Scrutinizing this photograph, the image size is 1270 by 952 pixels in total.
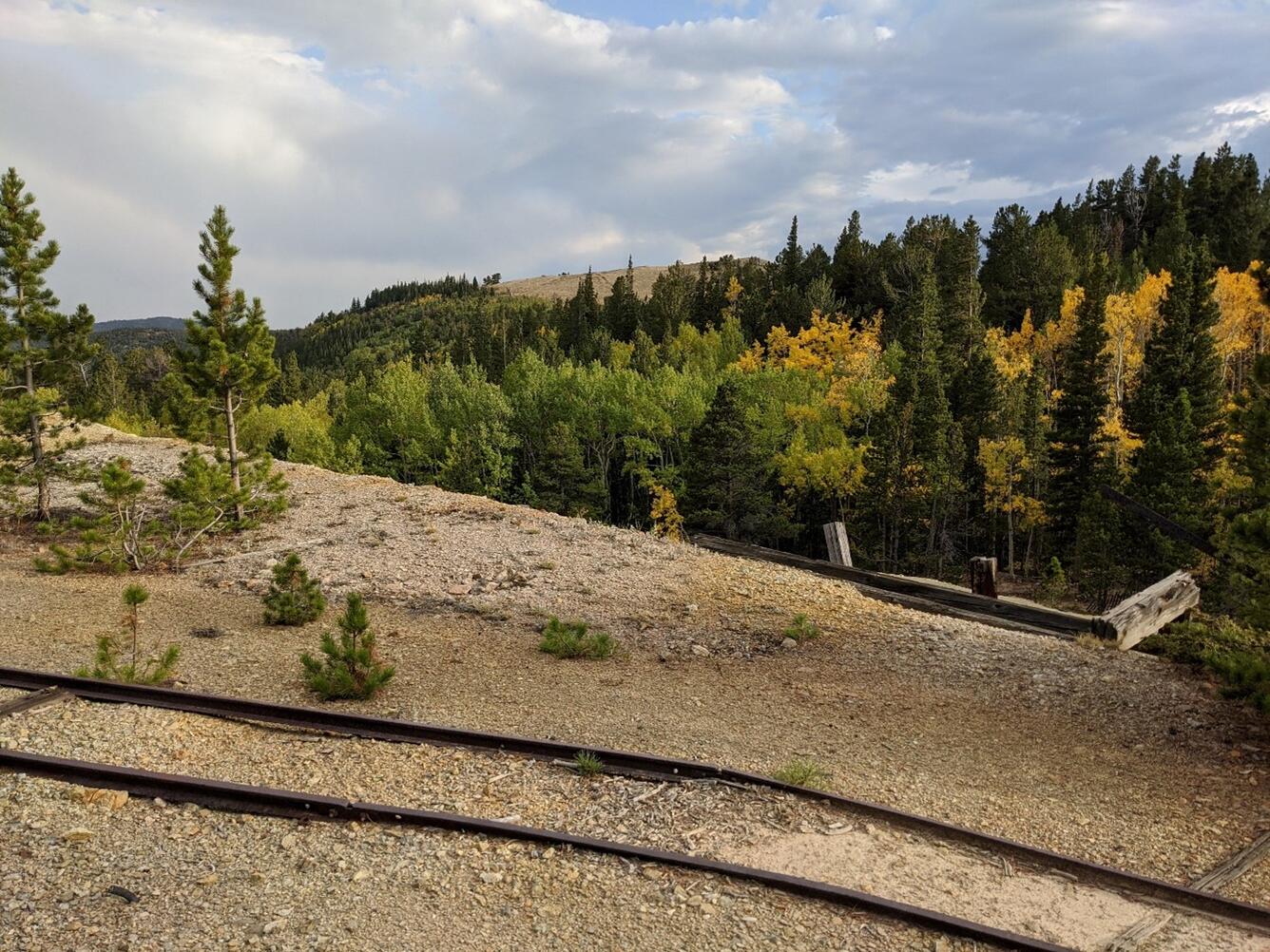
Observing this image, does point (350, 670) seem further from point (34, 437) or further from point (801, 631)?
point (34, 437)

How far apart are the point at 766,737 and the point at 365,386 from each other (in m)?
69.9

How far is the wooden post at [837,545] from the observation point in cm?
1697

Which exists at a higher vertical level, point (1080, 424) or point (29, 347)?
point (29, 347)

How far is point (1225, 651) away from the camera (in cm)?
1071

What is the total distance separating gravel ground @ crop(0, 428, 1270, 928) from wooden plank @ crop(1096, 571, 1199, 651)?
0.71 metres

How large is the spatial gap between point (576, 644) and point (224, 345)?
1301cm

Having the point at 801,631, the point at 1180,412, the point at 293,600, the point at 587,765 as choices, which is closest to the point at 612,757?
the point at 587,765

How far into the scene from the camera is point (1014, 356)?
53031 millimetres

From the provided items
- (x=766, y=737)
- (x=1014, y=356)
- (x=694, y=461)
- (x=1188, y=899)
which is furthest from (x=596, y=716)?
(x=1014, y=356)

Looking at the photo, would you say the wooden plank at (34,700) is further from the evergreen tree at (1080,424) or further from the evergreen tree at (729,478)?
the evergreen tree at (1080,424)

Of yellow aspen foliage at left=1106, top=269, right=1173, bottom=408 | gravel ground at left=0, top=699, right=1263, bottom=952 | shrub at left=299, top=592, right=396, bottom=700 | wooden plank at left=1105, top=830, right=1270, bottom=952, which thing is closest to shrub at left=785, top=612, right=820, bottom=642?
gravel ground at left=0, top=699, right=1263, bottom=952

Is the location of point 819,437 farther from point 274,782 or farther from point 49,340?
point 274,782

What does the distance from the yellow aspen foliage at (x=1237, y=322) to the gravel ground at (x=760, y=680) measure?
42.9 m

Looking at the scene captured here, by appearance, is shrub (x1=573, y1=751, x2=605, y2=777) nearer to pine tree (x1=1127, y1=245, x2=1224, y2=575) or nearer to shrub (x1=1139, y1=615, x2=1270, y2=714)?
shrub (x1=1139, y1=615, x2=1270, y2=714)
